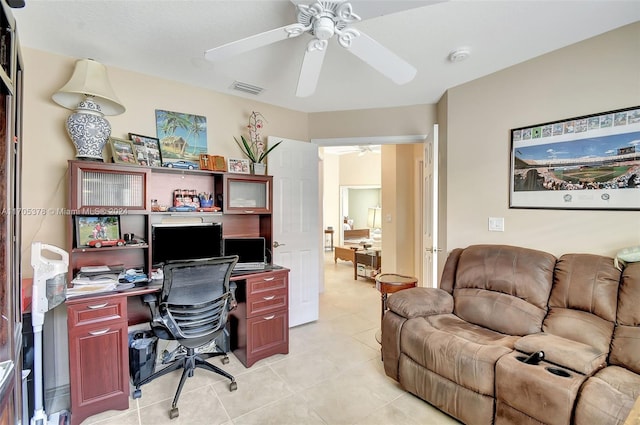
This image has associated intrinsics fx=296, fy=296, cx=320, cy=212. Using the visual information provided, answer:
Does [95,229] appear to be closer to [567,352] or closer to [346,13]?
[346,13]

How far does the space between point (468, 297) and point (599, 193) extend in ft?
3.85

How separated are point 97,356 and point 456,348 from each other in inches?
91.7

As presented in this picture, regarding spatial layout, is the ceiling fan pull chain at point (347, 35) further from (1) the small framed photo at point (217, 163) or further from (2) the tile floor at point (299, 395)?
(2) the tile floor at point (299, 395)

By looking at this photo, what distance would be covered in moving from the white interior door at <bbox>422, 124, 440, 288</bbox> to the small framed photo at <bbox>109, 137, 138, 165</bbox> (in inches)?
102

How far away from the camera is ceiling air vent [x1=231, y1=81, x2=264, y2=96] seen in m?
2.87

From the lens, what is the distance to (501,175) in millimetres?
2623

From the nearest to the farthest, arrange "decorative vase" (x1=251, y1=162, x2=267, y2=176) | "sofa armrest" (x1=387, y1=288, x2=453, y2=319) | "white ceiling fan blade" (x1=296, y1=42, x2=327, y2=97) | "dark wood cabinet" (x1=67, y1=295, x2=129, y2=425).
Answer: "white ceiling fan blade" (x1=296, y1=42, x2=327, y2=97) → "dark wood cabinet" (x1=67, y1=295, x2=129, y2=425) → "sofa armrest" (x1=387, y1=288, x2=453, y2=319) → "decorative vase" (x1=251, y1=162, x2=267, y2=176)

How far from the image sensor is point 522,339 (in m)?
1.87

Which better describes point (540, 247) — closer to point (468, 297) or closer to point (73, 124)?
point (468, 297)

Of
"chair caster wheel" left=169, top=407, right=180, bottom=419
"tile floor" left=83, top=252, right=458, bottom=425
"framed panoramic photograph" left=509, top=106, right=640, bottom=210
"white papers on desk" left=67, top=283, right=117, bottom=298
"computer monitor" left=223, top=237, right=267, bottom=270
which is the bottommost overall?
"tile floor" left=83, top=252, right=458, bottom=425

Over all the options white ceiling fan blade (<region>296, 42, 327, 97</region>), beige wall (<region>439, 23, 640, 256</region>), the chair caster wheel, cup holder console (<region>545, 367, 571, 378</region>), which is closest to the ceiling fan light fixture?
beige wall (<region>439, 23, 640, 256</region>)

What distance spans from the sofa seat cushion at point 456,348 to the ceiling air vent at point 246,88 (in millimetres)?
2561

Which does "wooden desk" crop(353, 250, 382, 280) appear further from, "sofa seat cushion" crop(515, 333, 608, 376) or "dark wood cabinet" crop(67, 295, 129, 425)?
"dark wood cabinet" crop(67, 295, 129, 425)

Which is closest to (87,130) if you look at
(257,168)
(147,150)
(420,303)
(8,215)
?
(147,150)
